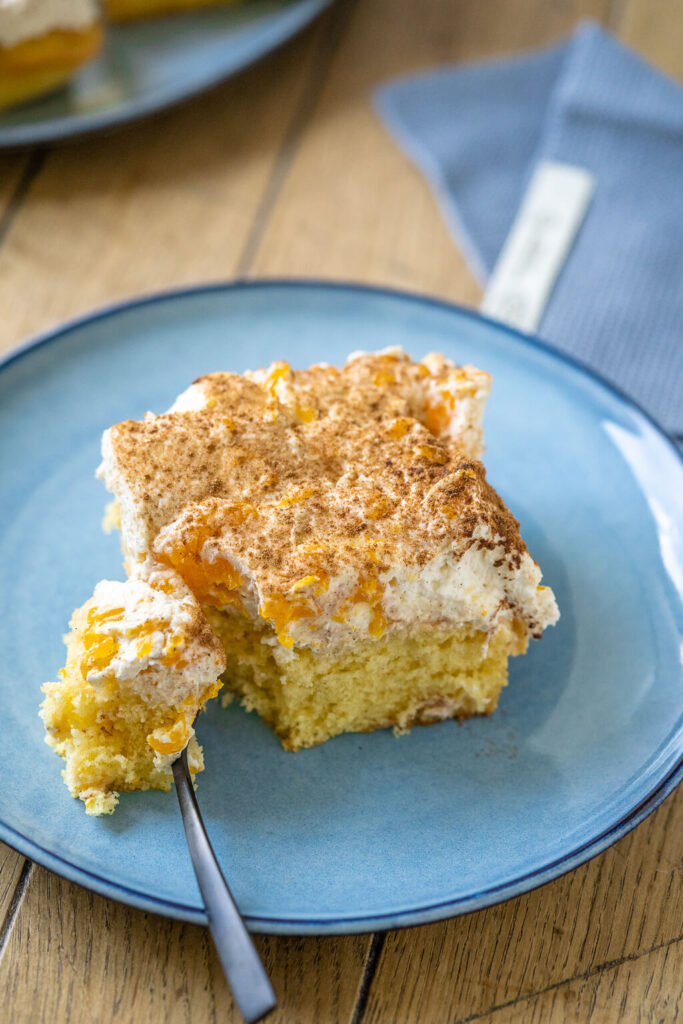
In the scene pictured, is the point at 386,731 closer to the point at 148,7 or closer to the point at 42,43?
the point at 42,43

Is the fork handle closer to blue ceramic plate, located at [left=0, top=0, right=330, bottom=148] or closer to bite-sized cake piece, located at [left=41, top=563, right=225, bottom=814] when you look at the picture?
bite-sized cake piece, located at [left=41, top=563, right=225, bottom=814]

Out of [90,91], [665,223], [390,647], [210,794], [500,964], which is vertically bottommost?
[500,964]

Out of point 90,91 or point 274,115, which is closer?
point 90,91

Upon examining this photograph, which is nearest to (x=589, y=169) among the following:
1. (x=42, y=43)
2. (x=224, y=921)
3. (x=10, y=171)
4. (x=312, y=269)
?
(x=312, y=269)

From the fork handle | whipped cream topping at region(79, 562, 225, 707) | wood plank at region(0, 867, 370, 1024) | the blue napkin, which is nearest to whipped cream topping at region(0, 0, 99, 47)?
the blue napkin

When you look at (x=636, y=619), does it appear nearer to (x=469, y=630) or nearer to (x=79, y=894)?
(x=469, y=630)

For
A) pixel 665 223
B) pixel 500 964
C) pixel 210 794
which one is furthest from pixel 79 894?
pixel 665 223

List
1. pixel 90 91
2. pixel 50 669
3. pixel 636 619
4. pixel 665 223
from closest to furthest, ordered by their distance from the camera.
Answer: pixel 50 669 < pixel 636 619 < pixel 665 223 < pixel 90 91

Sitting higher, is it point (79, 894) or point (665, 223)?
point (665, 223)
